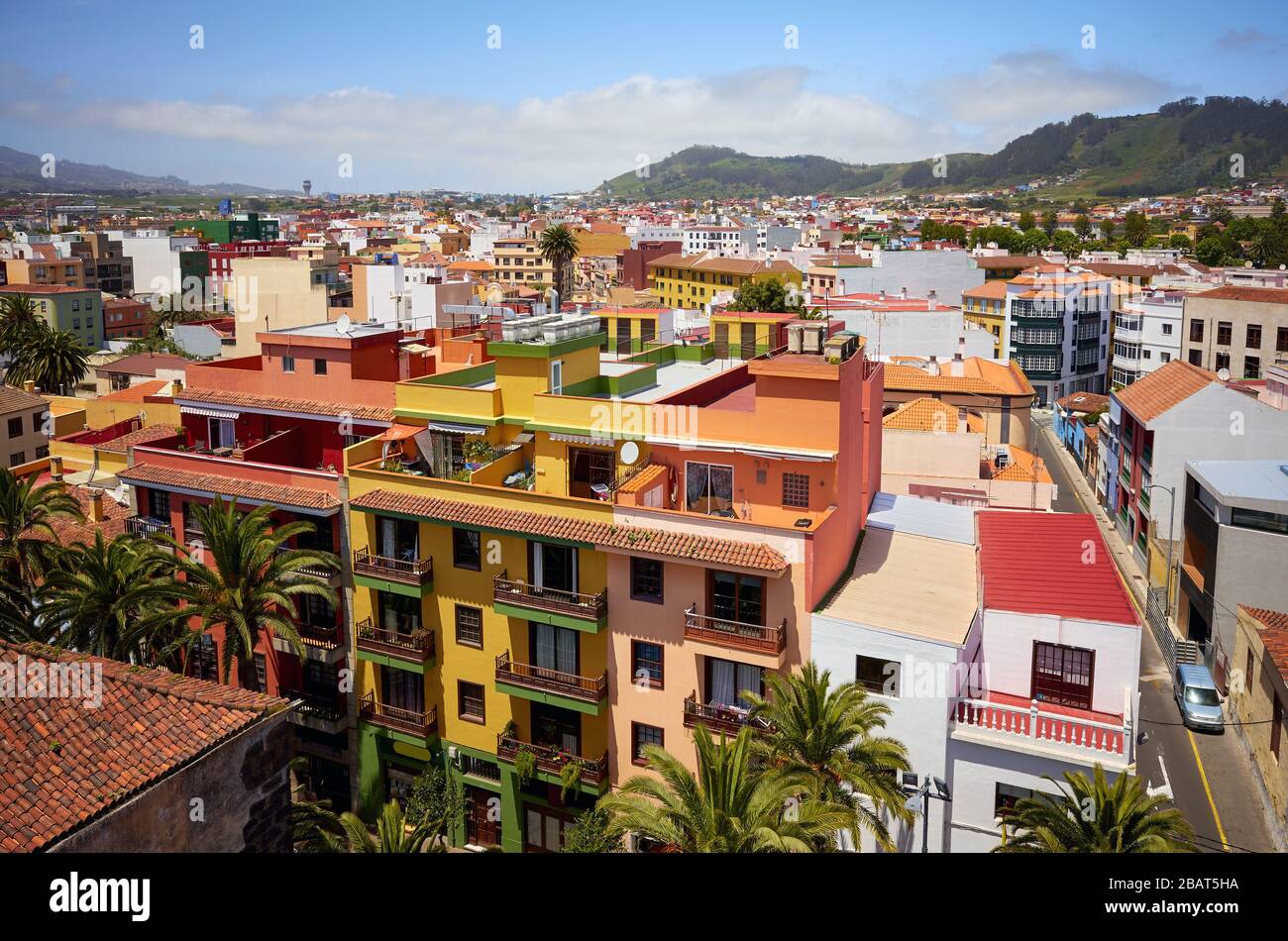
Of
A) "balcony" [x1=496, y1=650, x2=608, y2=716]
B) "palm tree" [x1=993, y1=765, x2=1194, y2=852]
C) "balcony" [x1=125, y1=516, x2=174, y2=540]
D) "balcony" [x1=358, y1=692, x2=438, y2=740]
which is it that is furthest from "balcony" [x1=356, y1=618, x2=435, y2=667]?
"palm tree" [x1=993, y1=765, x2=1194, y2=852]

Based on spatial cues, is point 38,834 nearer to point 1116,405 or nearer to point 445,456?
point 445,456

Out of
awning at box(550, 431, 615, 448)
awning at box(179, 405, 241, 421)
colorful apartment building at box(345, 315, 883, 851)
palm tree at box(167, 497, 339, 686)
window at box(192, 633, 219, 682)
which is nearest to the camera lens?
colorful apartment building at box(345, 315, 883, 851)

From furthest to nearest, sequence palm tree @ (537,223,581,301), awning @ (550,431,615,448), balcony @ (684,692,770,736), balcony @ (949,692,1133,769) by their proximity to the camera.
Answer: palm tree @ (537,223,581,301)
awning @ (550,431,615,448)
balcony @ (684,692,770,736)
balcony @ (949,692,1133,769)

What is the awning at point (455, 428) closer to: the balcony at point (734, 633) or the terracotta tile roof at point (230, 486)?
the terracotta tile roof at point (230, 486)

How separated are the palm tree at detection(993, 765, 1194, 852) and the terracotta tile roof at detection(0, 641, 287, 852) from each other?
10.7 metres

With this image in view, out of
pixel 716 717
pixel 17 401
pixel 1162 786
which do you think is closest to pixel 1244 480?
pixel 1162 786

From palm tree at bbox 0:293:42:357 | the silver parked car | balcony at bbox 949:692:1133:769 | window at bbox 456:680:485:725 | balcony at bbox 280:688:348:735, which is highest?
palm tree at bbox 0:293:42:357

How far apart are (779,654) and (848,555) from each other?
344 cm

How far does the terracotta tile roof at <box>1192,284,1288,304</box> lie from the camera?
55.8 m

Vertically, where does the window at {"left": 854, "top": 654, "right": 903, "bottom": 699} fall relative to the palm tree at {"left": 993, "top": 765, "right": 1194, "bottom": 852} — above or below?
above

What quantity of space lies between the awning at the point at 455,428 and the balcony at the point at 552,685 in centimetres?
537

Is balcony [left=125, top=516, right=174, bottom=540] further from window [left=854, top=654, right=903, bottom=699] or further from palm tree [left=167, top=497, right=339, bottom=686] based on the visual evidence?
window [left=854, top=654, right=903, bottom=699]

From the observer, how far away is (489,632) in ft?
71.7
